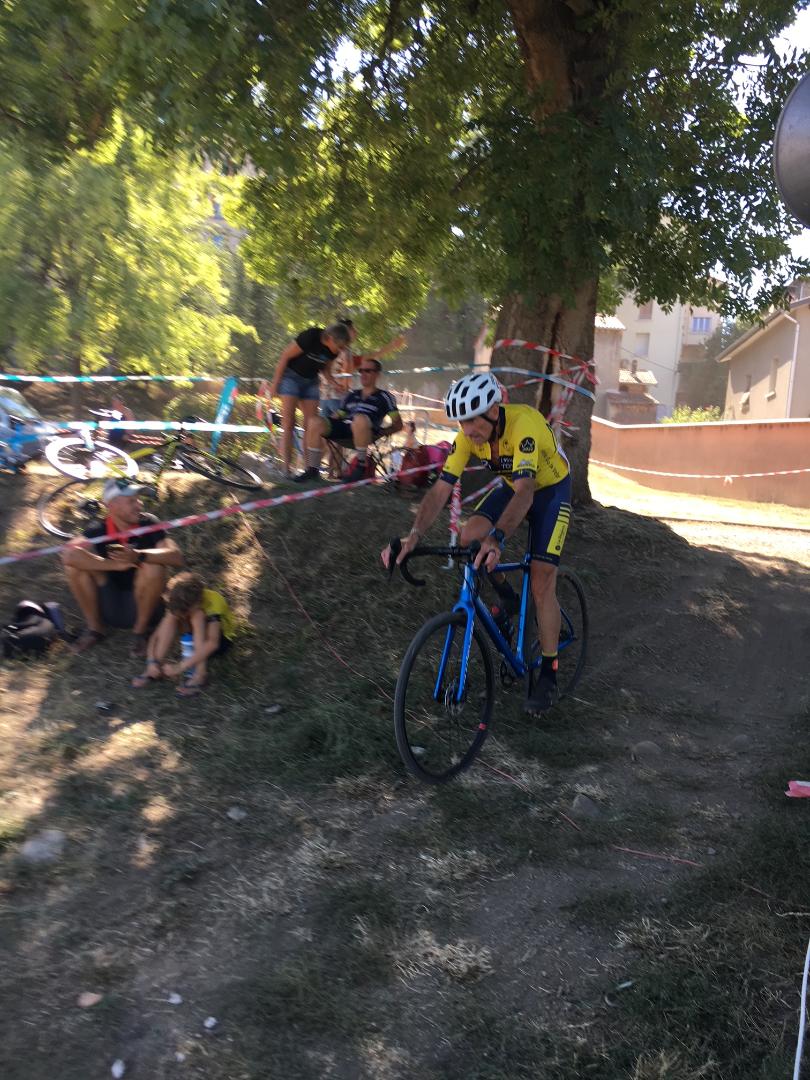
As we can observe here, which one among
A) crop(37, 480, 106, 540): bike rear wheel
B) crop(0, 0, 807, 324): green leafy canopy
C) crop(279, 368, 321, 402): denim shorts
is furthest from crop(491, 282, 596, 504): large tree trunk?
crop(37, 480, 106, 540): bike rear wheel

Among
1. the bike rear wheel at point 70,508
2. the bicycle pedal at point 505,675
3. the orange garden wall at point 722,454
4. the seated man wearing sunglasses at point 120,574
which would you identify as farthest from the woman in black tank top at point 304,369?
the orange garden wall at point 722,454

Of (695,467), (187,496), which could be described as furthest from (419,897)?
(695,467)

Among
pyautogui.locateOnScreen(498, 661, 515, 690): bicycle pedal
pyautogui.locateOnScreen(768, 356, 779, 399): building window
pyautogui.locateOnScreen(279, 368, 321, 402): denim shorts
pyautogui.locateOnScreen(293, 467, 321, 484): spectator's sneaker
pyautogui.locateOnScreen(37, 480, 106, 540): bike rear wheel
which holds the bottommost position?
pyautogui.locateOnScreen(498, 661, 515, 690): bicycle pedal

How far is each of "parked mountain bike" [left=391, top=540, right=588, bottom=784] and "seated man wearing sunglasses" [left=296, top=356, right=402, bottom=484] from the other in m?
3.73

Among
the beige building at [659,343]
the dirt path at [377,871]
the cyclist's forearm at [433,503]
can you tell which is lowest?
the dirt path at [377,871]

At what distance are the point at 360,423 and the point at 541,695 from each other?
4175mm

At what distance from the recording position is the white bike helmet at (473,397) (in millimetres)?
4961

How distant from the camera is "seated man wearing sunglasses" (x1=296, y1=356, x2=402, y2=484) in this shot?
899 cm

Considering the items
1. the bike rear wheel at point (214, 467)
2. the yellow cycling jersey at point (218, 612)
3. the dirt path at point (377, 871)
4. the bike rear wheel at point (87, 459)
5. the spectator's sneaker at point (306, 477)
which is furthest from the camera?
the spectator's sneaker at point (306, 477)

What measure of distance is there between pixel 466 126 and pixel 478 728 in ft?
20.4

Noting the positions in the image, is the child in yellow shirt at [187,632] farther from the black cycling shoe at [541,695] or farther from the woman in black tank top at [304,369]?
the woman in black tank top at [304,369]

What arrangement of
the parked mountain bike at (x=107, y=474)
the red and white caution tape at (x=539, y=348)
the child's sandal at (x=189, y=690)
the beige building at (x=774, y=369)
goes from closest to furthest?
the child's sandal at (x=189, y=690) → the parked mountain bike at (x=107, y=474) → the red and white caution tape at (x=539, y=348) → the beige building at (x=774, y=369)

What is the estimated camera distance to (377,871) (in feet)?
13.4

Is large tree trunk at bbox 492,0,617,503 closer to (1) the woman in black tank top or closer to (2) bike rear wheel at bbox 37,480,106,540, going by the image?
(1) the woman in black tank top
